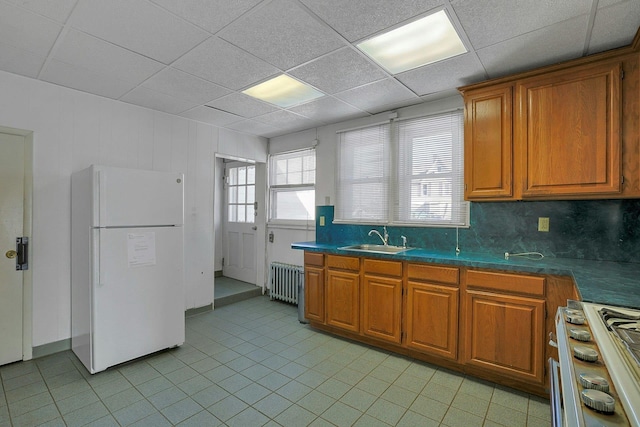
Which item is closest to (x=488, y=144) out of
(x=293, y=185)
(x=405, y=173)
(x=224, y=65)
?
(x=405, y=173)

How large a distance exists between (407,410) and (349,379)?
0.52m

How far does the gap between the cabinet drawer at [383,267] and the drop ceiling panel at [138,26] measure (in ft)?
7.49

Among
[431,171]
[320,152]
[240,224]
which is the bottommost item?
[240,224]

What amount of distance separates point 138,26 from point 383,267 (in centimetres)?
262

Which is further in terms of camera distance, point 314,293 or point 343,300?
point 314,293

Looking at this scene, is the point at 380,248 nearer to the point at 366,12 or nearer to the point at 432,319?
the point at 432,319

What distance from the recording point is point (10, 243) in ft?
8.68

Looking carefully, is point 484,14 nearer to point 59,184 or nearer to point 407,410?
point 407,410

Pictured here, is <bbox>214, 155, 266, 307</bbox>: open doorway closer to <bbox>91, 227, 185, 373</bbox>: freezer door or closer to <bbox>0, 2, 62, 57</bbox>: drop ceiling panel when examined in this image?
<bbox>91, 227, 185, 373</bbox>: freezer door

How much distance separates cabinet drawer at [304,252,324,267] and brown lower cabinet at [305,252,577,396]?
3 centimetres

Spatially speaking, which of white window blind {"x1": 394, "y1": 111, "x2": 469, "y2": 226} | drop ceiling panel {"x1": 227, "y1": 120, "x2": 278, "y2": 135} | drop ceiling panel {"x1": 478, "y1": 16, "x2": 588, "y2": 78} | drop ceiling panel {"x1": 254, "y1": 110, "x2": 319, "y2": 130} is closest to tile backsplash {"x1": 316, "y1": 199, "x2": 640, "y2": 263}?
white window blind {"x1": 394, "y1": 111, "x2": 469, "y2": 226}

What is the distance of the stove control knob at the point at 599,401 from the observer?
2.16 feet

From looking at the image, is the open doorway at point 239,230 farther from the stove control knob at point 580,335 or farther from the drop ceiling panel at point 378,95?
the stove control knob at point 580,335

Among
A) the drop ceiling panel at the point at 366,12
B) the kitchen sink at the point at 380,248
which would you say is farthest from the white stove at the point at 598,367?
the kitchen sink at the point at 380,248
